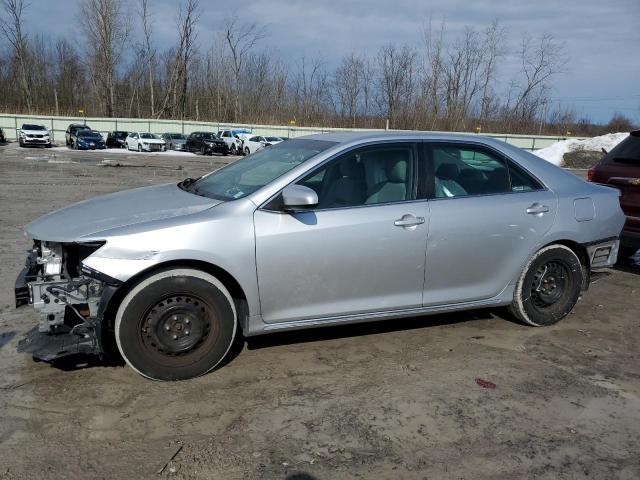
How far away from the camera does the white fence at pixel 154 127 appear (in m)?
45.8

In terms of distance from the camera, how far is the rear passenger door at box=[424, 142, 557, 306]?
418cm

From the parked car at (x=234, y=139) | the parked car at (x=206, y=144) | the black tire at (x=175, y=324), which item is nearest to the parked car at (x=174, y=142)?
the parked car at (x=206, y=144)

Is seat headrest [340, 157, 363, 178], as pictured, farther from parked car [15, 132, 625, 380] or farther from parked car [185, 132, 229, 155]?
parked car [185, 132, 229, 155]

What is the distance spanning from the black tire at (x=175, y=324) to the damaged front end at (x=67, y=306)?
0.50 ft

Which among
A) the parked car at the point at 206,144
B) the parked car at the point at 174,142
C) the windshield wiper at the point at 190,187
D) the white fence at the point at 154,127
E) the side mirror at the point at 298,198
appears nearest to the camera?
the side mirror at the point at 298,198

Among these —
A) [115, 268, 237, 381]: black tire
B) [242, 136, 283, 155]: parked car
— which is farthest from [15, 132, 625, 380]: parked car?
[242, 136, 283, 155]: parked car

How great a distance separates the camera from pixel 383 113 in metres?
57.5

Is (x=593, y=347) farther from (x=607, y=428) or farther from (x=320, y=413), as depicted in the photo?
(x=320, y=413)

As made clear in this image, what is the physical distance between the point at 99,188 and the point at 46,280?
38.7 feet

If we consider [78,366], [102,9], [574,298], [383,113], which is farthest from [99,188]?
[102,9]

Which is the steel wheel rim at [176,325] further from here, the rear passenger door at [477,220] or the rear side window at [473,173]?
the rear side window at [473,173]

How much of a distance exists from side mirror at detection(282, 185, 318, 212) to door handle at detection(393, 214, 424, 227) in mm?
710

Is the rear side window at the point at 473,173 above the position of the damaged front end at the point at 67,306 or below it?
above

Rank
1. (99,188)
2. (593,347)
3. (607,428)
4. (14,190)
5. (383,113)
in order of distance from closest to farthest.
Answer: (607,428), (593,347), (14,190), (99,188), (383,113)
